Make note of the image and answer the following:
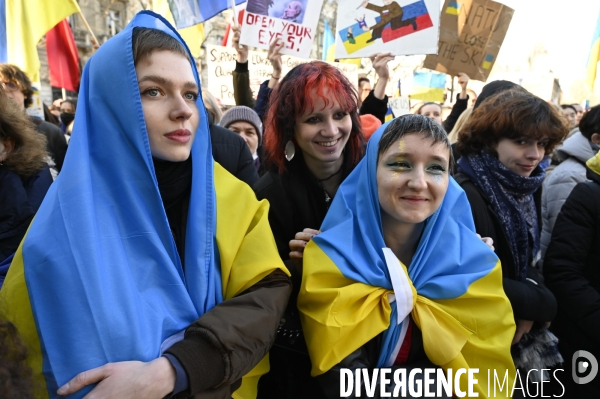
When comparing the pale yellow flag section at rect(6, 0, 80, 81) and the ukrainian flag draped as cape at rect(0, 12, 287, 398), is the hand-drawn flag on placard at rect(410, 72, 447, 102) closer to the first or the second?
the pale yellow flag section at rect(6, 0, 80, 81)

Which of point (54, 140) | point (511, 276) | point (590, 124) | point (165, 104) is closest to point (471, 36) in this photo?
point (590, 124)

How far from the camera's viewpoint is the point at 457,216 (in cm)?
191

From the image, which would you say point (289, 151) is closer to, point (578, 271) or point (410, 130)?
point (410, 130)

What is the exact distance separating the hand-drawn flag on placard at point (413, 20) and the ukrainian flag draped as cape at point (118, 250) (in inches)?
118

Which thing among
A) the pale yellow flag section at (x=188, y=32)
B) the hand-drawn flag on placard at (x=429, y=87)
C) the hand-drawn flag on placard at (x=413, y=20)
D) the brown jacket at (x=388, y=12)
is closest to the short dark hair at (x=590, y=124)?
the hand-drawn flag on placard at (x=413, y=20)

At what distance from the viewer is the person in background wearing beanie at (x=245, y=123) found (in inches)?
147

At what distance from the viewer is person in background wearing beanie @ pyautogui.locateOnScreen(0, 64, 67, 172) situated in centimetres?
329

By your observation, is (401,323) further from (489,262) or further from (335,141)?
(335,141)

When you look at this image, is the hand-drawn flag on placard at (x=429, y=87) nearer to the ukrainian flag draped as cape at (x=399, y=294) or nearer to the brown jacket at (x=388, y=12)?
the brown jacket at (x=388, y=12)

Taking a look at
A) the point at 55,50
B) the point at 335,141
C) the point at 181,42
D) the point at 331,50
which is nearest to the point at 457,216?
the point at 335,141

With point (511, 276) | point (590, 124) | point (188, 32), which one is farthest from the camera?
point (188, 32)

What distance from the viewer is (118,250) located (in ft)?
4.31

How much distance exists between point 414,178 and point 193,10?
3.86m

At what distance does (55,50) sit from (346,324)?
273 inches
